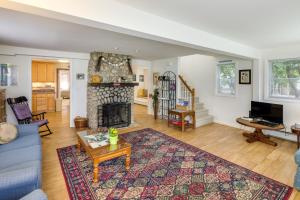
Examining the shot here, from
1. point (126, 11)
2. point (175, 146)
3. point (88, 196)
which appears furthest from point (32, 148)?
point (175, 146)

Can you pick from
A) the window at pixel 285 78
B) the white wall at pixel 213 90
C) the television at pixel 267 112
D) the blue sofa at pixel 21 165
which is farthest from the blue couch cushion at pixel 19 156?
the window at pixel 285 78

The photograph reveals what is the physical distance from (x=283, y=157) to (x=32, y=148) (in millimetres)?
4357

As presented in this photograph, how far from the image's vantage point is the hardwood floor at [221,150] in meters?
2.56

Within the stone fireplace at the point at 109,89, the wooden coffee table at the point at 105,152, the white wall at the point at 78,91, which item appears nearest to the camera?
the wooden coffee table at the point at 105,152

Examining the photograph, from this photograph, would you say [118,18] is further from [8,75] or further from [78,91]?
[8,75]

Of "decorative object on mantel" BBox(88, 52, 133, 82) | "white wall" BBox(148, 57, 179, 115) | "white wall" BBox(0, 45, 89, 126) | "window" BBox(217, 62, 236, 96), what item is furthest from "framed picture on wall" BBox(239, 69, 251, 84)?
"white wall" BBox(0, 45, 89, 126)

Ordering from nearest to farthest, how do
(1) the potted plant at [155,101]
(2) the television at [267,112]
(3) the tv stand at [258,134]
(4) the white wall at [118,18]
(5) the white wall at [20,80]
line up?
(4) the white wall at [118,18], (3) the tv stand at [258,134], (2) the television at [267,112], (5) the white wall at [20,80], (1) the potted plant at [155,101]

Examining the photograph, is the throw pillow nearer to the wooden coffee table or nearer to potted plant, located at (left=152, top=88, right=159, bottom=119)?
the wooden coffee table

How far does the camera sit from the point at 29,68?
4.79 metres

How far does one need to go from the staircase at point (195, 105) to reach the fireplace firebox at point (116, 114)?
72.4 inches

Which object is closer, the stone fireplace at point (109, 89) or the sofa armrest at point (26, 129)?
the sofa armrest at point (26, 129)

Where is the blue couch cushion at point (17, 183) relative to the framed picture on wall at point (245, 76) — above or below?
below

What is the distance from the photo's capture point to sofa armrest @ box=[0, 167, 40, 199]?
4.85ft

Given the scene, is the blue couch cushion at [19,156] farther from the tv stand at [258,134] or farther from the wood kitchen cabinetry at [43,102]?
the wood kitchen cabinetry at [43,102]
